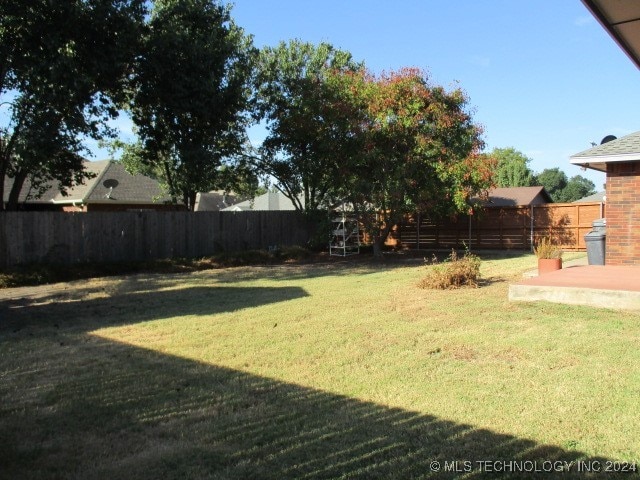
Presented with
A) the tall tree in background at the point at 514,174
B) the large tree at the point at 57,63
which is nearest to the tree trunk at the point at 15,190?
the large tree at the point at 57,63

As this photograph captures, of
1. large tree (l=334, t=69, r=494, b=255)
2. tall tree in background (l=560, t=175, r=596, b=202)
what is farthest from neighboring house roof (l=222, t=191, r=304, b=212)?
tall tree in background (l=560, t=175, r=596, b=202)

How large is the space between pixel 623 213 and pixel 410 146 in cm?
832

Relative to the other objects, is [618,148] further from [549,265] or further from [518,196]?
[518,196]

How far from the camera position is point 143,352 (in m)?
6.62

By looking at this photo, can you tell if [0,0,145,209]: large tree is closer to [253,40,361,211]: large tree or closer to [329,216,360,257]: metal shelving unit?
[253,40,361,211]: large tree

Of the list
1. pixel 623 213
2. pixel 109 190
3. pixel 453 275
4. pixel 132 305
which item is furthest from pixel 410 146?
pixel 109 190

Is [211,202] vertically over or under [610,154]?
over

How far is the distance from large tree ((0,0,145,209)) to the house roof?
12721 millimetres

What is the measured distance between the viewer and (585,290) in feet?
27.8

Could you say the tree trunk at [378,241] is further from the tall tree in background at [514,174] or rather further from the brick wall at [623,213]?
the tall tree in background at [514,174]

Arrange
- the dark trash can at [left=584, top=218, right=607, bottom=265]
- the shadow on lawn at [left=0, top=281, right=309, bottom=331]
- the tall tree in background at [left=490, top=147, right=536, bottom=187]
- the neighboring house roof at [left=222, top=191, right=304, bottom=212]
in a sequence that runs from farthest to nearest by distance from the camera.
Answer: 1. the tall tree in background at [left=490, top=147, right=536, bottom=187]
2. the neighboring house roof at [left=222, top=191, right=304, bottom=212]
3. the dark trash can at [left=584, top=218, right=607, bottom=265]
4. the shadow on lawn at [left=0, top=281, right=309, bottom=331]

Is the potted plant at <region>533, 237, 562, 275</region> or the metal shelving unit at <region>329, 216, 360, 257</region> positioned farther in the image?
the metal shelving unit at <region>329, 216, 360, 257</region>

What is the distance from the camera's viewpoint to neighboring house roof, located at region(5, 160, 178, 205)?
27875 mm

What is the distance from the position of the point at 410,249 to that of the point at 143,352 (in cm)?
2027
